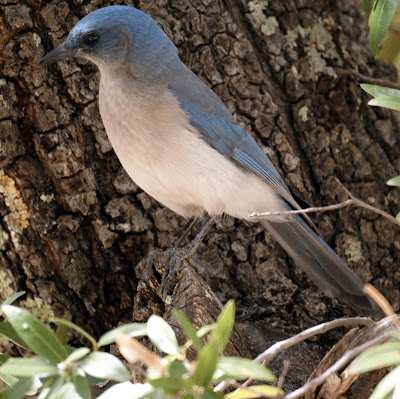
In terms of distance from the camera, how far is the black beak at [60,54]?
3158 mm

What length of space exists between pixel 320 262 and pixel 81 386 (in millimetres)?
2005

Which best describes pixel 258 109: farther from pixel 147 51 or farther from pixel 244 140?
pixel 147 51

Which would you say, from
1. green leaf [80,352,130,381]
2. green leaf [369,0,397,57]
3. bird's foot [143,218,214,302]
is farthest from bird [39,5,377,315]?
green leaf [80,352,130,381]

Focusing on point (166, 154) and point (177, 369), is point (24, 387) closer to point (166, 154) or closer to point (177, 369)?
point (177, 369)

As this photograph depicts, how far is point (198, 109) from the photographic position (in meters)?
3.41

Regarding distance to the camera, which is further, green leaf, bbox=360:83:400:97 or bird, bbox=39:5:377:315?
bird, bbox=39:5:377:315

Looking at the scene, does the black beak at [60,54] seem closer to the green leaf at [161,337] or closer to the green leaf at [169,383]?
the green leaf at [161,337]

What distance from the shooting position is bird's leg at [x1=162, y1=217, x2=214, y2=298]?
3.06m

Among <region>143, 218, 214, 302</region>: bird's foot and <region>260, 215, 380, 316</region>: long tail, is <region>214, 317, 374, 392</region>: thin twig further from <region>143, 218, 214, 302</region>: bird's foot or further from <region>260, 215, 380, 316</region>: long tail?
<region>260, 215, 380, 316</region>: long tail

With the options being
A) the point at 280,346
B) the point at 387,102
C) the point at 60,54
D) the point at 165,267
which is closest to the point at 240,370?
the point at 280,346

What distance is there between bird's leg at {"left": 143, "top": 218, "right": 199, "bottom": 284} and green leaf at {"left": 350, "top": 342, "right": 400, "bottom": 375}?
1619 mm

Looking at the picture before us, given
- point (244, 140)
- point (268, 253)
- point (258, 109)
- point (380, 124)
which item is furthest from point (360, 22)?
point (268, 253)

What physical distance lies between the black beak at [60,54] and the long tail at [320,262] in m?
1.41

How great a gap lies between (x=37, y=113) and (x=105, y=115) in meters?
0.38
